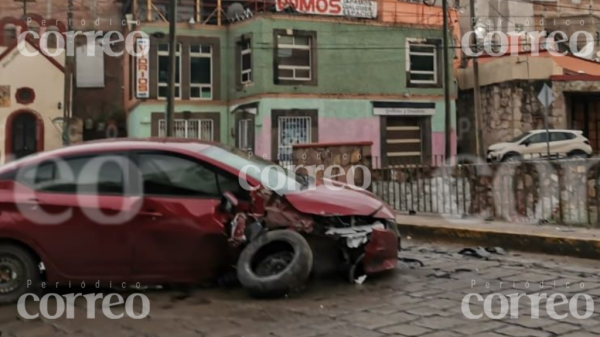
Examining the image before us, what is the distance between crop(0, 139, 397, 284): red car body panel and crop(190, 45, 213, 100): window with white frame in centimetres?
2459

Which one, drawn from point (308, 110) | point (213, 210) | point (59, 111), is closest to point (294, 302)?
point (213, 210)

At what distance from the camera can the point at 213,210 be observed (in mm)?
5578

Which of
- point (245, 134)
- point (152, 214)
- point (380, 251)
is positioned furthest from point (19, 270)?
point (245, 134)

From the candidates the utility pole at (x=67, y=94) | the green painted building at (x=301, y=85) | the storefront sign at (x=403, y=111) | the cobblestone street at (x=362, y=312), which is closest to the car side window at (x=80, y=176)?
the cobblestone street at (x=362, y=312)

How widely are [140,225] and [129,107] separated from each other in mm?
28755

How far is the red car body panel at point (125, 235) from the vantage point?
546 cm

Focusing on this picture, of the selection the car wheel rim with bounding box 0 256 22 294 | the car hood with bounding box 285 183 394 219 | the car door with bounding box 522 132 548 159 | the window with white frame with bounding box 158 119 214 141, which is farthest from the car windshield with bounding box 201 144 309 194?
the window with white frame with bounding box 158 119 214 141

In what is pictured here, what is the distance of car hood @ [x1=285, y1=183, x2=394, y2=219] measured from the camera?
560 centimetres

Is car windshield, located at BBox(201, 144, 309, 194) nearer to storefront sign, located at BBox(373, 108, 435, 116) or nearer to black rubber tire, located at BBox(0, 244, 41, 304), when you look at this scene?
black rubber tire, located at BBox(0, 244, 41, 304)

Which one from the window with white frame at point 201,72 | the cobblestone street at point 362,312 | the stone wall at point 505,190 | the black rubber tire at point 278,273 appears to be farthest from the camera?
the window with white frame at point 201,72

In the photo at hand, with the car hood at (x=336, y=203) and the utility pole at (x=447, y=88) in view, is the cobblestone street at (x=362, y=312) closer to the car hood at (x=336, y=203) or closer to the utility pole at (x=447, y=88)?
the car hood at (x=336, y=203)

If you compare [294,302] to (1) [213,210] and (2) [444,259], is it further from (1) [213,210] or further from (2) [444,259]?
(2) [444,259]

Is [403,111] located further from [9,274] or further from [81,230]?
[9,274]

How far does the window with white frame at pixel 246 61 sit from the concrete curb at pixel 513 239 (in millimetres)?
20212
